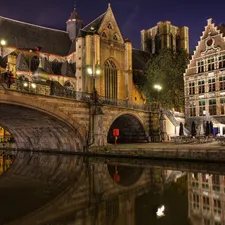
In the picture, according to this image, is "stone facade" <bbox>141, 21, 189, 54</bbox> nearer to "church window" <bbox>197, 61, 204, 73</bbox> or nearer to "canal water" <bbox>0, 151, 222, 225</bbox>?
"church window" <bbox>197, 61, 204, 73</bbox>

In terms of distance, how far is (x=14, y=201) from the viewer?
32.8ft

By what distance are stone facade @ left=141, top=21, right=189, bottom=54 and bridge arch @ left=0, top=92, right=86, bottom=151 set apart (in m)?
51.1

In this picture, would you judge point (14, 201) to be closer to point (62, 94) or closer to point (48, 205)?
point (48, 205)

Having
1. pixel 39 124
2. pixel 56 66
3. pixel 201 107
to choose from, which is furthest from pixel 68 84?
pixel 201 107

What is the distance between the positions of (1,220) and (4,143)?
31943 mm

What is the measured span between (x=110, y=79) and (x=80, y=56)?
6.32 m

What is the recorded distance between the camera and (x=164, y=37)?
72812mm

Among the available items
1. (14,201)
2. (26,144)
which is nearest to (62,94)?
(26,144)

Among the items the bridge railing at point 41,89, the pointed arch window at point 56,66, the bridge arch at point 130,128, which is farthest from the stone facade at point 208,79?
the pointed arch window at point 56,66

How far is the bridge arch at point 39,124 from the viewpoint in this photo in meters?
19.8

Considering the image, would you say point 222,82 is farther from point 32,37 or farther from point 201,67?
point 32,37

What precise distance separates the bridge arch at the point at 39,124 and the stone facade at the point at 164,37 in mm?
51147

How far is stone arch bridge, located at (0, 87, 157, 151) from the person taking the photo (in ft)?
66.0

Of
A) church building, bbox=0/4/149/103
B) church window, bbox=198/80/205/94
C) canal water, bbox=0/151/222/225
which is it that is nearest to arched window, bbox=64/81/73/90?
church building, bbox=0/4/149/103
